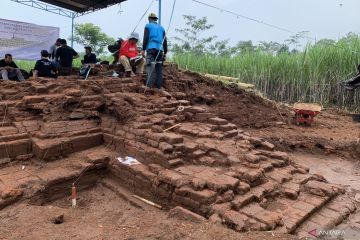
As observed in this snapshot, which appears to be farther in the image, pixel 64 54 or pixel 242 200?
pixel 64 54

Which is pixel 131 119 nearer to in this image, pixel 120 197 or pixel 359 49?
pixel 120 197

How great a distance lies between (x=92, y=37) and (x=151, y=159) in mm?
23331

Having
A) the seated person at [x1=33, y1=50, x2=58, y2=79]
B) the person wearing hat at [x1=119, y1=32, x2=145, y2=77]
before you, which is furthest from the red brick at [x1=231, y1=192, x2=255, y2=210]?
the seated person at [x1=33, y1=50, x2=58, y2=79]

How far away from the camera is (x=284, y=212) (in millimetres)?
3836

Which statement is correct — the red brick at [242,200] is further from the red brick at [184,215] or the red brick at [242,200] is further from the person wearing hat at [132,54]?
the person wearing hat at [132,54]

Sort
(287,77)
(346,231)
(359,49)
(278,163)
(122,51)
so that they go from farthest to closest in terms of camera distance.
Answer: (287,77) < (359,49) < (122,51) < (278,163) < (346,231)

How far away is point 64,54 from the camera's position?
7.85 metres

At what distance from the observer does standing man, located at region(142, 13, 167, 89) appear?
6500 mm

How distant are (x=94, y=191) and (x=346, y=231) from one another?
300 cm

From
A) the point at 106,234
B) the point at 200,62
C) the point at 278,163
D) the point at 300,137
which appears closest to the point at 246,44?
the point at 200,62

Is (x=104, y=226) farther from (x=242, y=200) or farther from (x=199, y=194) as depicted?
(x=242, y=200)

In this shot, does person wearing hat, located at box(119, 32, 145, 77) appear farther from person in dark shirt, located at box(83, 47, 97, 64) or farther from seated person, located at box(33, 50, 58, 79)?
seated person, located at box(33, 50, 58, 79)

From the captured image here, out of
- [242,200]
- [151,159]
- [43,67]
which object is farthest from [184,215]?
[43,67]

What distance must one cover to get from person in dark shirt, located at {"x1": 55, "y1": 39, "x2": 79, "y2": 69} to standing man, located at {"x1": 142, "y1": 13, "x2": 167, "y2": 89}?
2228 millimetres
